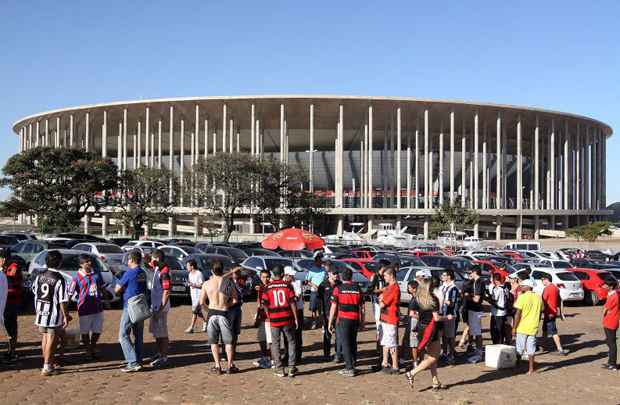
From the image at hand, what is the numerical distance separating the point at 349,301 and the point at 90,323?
4327 millimetres

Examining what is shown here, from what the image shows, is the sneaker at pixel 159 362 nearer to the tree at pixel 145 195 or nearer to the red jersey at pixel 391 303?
the red jersey at pixel 391 303

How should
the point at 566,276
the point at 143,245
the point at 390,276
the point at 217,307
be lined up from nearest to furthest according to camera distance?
the point at 217,307 < the point at 390,276 < the point at 566,276 < the point at 143,245

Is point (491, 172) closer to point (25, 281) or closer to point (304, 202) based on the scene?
point (304, 202)

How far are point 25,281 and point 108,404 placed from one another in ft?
40.6

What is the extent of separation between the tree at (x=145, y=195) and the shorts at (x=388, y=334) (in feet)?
142

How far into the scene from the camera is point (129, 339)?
9703mm

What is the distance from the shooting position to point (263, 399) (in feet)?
28.0

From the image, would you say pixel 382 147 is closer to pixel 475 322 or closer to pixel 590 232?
pixel 590 232

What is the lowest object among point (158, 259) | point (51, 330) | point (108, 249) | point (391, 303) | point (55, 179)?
point (51, 330)

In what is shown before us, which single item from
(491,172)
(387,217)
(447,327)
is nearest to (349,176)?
(387,217)

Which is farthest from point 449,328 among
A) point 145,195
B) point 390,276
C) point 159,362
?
point 145,195

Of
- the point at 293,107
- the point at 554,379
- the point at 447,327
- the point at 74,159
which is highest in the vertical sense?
the point at 293,107

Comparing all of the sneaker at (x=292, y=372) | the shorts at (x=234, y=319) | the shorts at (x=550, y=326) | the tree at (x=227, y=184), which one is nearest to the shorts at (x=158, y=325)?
the shorts at (x=234, y=319)

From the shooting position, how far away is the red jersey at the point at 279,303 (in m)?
9.67
